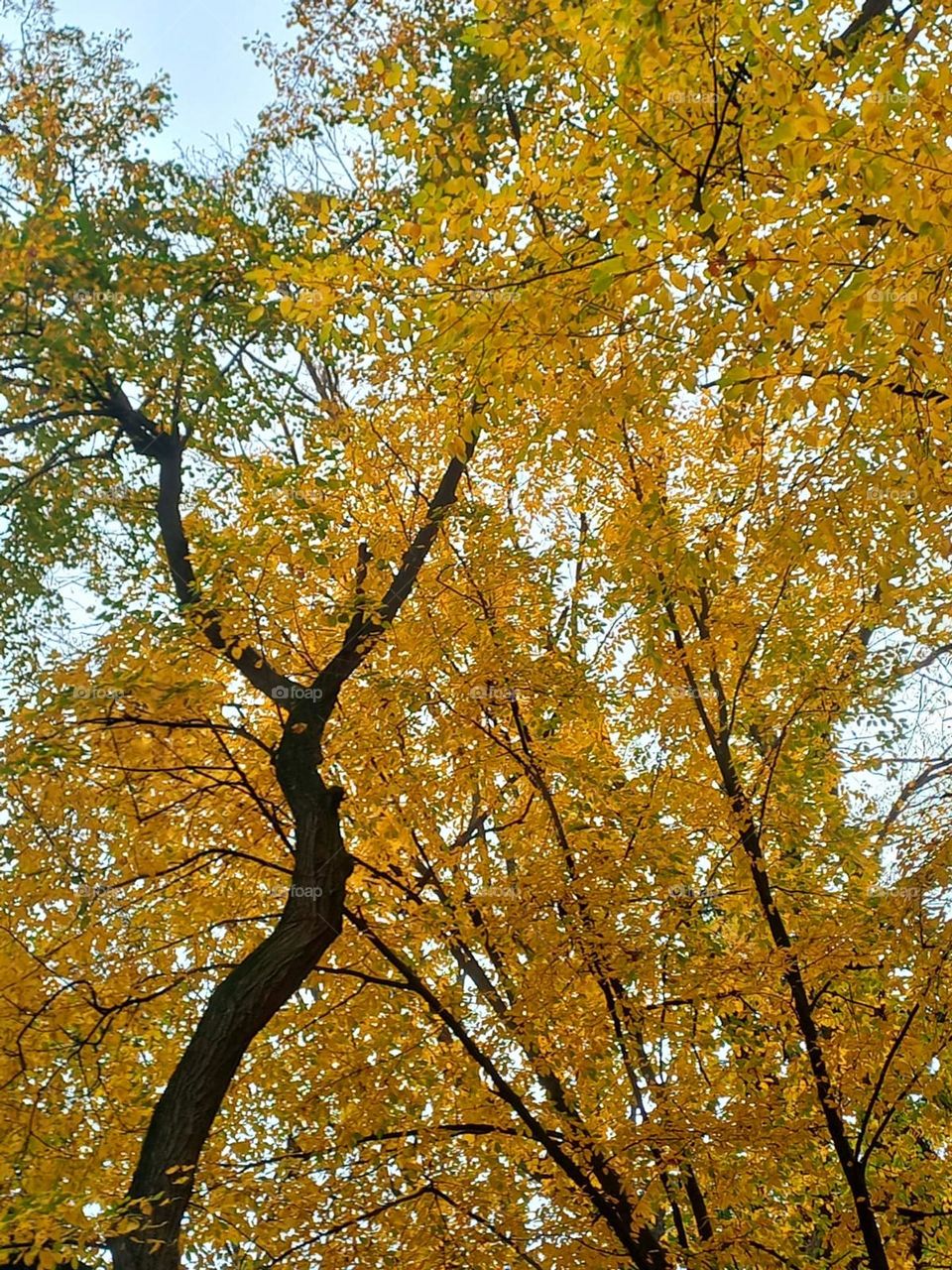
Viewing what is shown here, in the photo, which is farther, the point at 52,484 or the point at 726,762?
the point at 52,484

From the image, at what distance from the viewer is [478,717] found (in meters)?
5.52

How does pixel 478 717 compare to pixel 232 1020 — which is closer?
pixel 232 1020

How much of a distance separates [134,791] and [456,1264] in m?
3.10

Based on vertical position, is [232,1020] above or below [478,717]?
below

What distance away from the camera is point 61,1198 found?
3.81m

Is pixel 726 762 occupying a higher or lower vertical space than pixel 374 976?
higher

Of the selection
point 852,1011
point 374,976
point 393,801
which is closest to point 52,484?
point 393,801

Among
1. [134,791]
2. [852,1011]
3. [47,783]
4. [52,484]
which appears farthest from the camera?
[52,484]

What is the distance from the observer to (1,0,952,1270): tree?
358 centimetres

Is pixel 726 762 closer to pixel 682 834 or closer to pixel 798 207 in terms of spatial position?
pixel 682 834

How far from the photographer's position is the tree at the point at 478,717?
358 cm

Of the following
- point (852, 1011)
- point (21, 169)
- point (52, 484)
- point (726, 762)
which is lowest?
point (852, 1011)

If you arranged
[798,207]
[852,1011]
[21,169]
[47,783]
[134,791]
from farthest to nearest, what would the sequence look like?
[21,169] → [852,1011] → [134,791] → [47,783] → [798,207]

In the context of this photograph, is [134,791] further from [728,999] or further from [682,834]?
[728,999]
